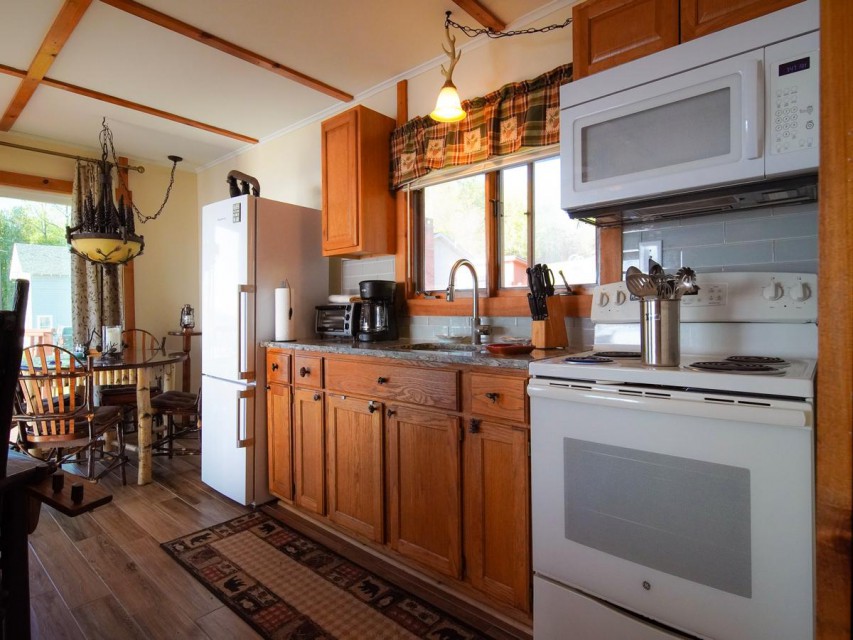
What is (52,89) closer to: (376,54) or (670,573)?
(376,54)

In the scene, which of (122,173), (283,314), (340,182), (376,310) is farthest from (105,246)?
(122,173)

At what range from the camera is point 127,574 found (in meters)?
2.05

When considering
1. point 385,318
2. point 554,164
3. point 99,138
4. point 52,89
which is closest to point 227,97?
point 52,89

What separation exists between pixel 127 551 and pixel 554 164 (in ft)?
8.96

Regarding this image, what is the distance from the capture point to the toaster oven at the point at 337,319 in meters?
2.71

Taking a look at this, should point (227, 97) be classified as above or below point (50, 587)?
above

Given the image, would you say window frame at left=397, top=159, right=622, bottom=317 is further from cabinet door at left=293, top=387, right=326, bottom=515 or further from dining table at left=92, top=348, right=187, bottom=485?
dining table at left=92, top=348, right=187, bottom=485

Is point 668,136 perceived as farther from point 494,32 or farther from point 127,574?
point 127,574

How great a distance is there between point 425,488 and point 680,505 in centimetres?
99

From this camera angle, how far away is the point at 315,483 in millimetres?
2453

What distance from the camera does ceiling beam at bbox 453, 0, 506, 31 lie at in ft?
7.16

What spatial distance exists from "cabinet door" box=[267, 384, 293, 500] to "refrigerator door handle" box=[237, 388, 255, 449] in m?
0.12

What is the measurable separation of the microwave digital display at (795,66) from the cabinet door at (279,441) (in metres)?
2.43

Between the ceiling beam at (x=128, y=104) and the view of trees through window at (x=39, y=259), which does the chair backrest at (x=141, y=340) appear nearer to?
the view of trees through window at (x=39, y=259)
